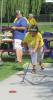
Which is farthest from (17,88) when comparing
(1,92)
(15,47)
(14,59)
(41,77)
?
(14,59)

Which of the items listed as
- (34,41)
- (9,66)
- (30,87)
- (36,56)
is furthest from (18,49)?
(30,87)

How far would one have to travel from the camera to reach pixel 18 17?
50.3ft

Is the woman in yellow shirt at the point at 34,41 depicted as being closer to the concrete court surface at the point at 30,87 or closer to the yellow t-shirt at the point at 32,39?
the yellow t-shirt at the point at 32,39

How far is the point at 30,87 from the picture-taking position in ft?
32.8

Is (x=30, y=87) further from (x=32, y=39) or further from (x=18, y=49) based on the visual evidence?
(x=18, y=49)

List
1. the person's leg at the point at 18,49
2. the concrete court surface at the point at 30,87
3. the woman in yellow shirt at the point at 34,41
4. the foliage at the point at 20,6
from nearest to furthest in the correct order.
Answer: the concrete court surface at the point at 30,87, the woman in yellow shirt at the point at 34,41, the person's leg at the point at 18,49, the foliage at the point at 20,6

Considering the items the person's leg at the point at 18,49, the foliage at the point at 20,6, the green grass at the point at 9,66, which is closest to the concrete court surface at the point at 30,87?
the green grass at the point at 9,66

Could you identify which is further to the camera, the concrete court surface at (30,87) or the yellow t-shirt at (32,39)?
the yellow t-shirt at (32,39)

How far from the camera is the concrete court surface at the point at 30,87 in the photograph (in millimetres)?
8711

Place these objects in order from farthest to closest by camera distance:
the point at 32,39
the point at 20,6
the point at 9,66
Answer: the point at 20,6 < the point at 9,66 < the point at 32,39

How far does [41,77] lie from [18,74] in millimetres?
856

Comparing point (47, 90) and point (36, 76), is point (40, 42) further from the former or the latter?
point (47, 90)

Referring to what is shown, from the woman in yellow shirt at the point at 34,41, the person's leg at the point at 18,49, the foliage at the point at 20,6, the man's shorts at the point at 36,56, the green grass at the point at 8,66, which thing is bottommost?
the foliage at the point at 20,6

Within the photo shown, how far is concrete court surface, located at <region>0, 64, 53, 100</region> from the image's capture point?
871cm
